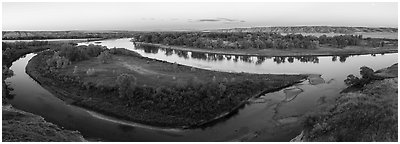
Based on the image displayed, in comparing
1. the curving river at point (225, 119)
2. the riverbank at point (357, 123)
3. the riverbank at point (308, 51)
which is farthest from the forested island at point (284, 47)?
the riverbank at point (357, 123)

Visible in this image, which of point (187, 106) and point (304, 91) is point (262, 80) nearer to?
point (304, 91)

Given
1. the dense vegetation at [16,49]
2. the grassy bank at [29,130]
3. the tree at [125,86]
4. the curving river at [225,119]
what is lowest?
the curving river at [225,119]

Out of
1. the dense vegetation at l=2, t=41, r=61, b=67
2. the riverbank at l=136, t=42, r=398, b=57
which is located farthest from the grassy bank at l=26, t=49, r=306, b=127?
the riverbank at l=136, t=42, r=398, b=57

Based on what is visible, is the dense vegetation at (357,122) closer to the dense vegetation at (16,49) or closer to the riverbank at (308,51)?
the riverbank at (308,51)

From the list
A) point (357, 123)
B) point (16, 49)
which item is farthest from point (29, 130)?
point (16, 49)

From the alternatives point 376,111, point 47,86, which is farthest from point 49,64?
point 376,111

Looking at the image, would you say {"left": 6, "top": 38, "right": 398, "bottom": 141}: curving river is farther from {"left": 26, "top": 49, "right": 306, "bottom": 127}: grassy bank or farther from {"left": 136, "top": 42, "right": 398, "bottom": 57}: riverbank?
{"left": 136, "top": 42, "right": 398, "bottom": 57}: riverbank

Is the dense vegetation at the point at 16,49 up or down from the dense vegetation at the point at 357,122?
up
